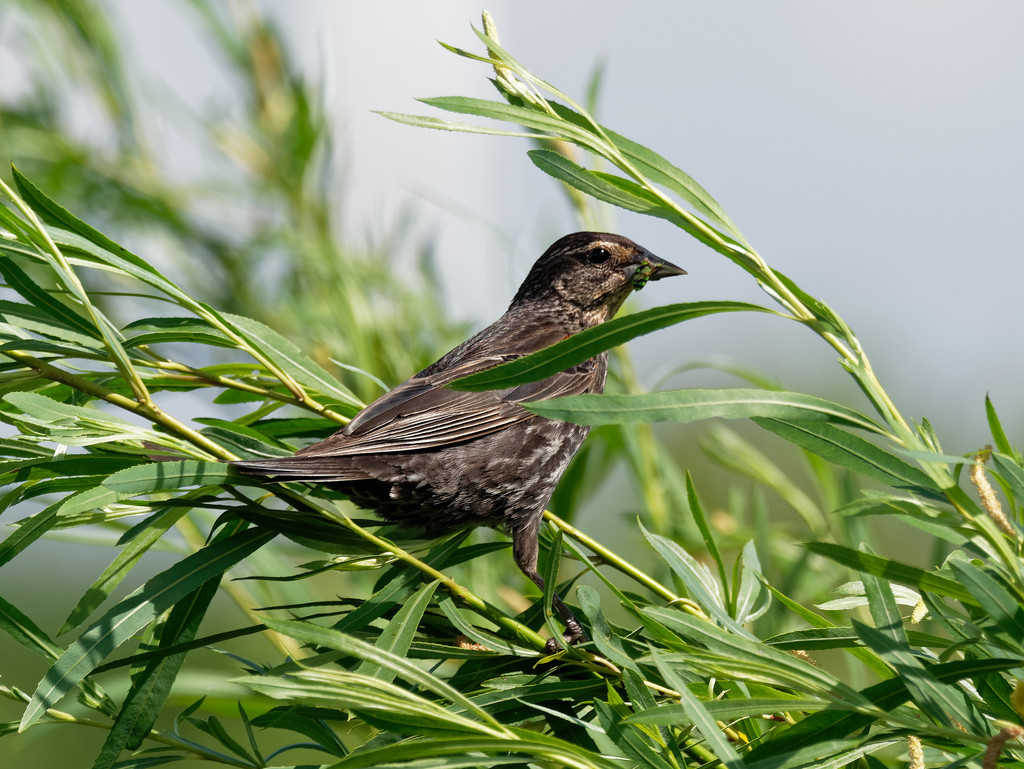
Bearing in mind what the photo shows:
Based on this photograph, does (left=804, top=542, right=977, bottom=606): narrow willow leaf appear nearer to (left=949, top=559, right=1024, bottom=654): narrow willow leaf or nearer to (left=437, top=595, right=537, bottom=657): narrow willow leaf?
(left=949, top=559, right=1024, bottom=654): narrow willow leaf

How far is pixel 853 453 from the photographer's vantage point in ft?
3.52

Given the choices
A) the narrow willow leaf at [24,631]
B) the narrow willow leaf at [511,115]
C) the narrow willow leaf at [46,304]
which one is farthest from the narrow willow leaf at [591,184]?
the narrow willow leaf at [24,631]

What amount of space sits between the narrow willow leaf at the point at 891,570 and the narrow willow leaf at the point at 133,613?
82 centimetres

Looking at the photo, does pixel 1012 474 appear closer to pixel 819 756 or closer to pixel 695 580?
pixel 819 756

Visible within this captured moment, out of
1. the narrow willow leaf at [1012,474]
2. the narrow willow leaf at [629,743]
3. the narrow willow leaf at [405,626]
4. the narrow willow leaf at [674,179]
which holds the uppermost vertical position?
the narrow willow leaf at [674,179]

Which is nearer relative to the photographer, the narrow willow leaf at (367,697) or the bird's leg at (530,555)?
the narrow willow leaf at (367,697)

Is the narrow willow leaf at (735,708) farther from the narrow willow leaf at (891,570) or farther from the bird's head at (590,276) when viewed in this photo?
the bird's head at (590,276)

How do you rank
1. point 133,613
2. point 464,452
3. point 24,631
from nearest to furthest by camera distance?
point 133,613, point 24,631, point 464,452

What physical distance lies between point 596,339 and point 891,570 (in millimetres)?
419

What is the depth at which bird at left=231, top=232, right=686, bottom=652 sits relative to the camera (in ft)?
6.80

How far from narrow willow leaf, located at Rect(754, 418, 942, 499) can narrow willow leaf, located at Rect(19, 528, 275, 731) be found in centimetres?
78

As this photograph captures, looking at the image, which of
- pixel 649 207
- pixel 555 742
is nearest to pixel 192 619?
pixel 555 742

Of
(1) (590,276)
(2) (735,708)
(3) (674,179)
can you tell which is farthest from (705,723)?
(1) (590,276)

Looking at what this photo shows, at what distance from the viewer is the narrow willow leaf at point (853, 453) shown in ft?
3.35
